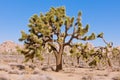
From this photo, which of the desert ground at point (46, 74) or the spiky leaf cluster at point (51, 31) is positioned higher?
the spiky leaf cluster at point (51, 31)

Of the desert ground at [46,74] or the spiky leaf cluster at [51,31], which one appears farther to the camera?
the spiky leaf cluster at [51,31]

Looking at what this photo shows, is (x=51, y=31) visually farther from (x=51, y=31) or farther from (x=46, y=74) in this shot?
(x=46, y=74)

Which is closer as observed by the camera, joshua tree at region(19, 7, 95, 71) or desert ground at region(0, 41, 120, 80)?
desert ground at region(0, 41, 120, 80)

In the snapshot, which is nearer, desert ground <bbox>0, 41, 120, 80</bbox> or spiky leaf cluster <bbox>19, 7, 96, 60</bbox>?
desert ground <bbox>0, 41, 120, 80</bbox>

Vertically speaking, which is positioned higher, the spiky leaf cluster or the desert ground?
the spiky leaf cluster

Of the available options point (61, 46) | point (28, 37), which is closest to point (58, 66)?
point (61, 46)

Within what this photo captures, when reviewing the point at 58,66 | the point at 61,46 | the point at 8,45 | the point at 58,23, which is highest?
the point at 8,45

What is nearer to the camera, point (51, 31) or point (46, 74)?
point (46, 74)

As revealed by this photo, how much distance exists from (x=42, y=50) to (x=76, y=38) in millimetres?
3518

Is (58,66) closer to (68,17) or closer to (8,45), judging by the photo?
(68,17)

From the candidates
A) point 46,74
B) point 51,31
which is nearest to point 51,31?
point 51,31

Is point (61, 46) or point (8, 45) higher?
point (8, 45)

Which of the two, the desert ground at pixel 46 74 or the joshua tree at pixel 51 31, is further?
the joshua tree at pixel 51 31

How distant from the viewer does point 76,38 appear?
30.7m
